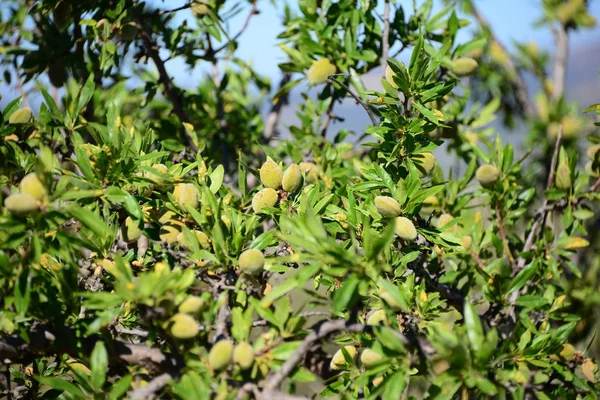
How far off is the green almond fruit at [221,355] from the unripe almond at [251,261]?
0.47 ft

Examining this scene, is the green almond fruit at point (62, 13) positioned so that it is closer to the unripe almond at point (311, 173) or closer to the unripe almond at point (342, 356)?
the unripe almond at point (311, 173)

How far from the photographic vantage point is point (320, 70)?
4.88ft

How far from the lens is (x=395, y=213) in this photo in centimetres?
98

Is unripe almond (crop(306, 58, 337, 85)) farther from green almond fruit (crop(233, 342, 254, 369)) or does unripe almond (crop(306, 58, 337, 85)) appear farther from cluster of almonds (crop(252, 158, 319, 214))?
green almond fruit (crop(233, 342, 254, 369))

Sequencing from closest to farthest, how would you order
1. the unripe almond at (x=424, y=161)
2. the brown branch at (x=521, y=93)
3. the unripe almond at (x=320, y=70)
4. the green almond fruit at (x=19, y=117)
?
the unripe almond at (x=424, y=161)
the green almond fruit at (x=19, y=117)
the unripe almond at (x=320, y=70)
the brown branch at (x=521, y=93)

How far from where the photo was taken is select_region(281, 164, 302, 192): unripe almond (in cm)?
102

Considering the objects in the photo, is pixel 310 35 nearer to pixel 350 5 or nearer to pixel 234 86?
pixel 350 5

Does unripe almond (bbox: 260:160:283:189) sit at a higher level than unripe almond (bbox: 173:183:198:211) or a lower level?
lower

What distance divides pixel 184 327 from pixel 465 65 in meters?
1.09

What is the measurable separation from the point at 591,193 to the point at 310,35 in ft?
2.89

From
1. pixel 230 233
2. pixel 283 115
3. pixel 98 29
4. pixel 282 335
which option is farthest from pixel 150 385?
pixel 283 115

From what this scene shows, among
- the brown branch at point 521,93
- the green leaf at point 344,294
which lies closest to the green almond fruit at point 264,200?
the green leaf at point 344,294

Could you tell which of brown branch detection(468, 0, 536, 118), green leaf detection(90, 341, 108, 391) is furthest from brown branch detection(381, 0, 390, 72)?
brown branch detection(468, 0, 536, 118)

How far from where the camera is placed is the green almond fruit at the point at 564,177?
1396mm
